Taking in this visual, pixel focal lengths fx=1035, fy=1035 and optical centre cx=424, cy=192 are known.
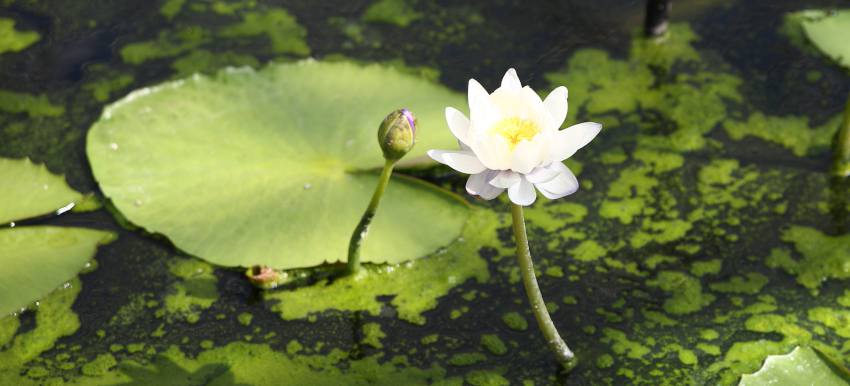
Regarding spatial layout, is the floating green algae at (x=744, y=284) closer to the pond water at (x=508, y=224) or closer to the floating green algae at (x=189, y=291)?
the pond water at (x=508, y=224)

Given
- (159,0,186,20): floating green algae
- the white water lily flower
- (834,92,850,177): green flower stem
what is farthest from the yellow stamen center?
(159,0,186,20): floating green algae

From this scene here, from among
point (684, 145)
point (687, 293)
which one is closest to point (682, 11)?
point (684, 145)

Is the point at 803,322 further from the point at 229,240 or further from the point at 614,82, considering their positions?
the point at 229,240

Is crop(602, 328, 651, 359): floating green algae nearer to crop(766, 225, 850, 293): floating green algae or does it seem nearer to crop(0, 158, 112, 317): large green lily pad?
crop(766, 225, 850, 293): floating green algae

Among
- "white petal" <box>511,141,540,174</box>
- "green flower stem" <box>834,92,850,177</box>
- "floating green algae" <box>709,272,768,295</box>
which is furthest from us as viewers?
"green flower stem" <box>834,92,850,177</box>

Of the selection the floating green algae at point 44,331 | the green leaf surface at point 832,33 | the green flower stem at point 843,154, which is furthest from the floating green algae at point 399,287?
the green leaf surface at point 832,33

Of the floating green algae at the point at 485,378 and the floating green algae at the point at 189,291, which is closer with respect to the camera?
the floating green algae at the point at 485,378

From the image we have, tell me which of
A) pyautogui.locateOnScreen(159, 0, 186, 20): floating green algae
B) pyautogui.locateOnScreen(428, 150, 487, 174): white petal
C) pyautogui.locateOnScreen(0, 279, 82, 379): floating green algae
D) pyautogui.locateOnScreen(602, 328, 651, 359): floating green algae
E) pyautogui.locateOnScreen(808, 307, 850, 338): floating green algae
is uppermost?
pyautogui.locateOnScreen(428, 150, 487, 174): white petal
